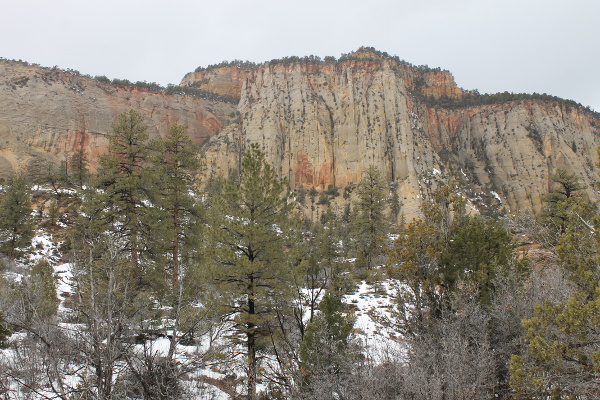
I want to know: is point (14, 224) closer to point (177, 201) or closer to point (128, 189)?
Answer: point (128, 189)

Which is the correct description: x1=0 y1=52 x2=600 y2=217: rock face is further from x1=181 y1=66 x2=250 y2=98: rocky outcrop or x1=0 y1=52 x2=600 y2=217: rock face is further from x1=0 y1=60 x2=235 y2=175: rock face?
x1=181 y1=66 x2=250 y2=98: rocky outcrop

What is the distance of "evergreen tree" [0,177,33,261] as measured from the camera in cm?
2366

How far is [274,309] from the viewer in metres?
10.6

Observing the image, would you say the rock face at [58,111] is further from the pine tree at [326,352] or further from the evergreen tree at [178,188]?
the pine tree at [326,352]

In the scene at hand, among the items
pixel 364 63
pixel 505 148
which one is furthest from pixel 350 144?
pixel 505 148

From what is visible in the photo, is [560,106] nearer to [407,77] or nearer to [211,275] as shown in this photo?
[407,77]

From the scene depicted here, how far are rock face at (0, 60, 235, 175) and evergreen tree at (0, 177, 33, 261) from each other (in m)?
30.7

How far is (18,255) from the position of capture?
2427 cm

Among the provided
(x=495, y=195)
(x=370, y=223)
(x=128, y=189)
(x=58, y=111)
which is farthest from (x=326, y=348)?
(x=58, y=111)

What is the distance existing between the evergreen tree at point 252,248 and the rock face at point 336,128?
2006 inches

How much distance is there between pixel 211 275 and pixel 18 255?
22649 millimetres

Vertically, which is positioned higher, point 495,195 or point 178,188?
point 495,195

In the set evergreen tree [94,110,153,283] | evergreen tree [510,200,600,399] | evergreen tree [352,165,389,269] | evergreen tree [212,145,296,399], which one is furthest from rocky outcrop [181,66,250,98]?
evergreen tree [510,200,600,399]

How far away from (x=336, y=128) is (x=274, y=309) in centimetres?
6791
